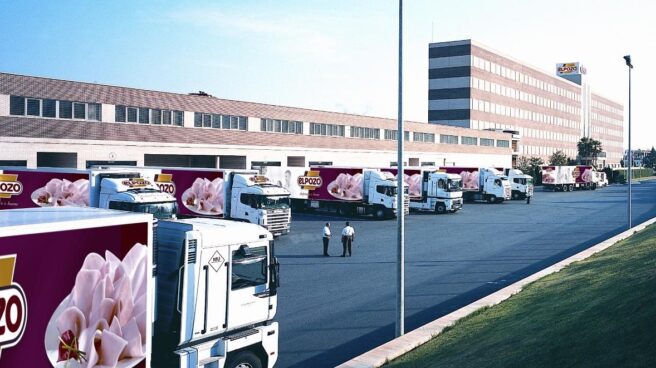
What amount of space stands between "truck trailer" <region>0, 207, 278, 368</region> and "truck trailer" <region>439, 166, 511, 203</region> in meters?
51.1

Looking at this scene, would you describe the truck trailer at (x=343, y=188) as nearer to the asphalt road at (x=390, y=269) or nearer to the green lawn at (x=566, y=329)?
the asphalt road at (x=390, y=269)

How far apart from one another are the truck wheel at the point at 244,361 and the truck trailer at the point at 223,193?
846 inches

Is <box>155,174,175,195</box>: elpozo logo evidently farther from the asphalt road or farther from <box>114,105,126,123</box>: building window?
<box>114,105,126,123</box>: building window

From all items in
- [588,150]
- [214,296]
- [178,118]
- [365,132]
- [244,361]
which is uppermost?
[588,150]

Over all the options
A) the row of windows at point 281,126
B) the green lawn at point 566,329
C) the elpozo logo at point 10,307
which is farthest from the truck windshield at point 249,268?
the row of windows at point 281,126

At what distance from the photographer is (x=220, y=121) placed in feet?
176

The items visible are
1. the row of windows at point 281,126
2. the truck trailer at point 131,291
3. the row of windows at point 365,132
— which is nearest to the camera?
the truck trailer at point 131,291

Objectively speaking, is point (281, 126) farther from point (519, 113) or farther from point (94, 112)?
point (519, 113)

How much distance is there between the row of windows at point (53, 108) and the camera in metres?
39.0

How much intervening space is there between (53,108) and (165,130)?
9.29m

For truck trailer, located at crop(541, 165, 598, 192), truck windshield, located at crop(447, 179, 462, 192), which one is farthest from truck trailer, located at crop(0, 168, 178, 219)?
truck trailer, located at crop(541, 165, 598, 192)

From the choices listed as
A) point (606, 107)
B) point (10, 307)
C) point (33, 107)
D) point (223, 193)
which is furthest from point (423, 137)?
point (606, 107)

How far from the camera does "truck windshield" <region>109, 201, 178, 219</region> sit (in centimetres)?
2494

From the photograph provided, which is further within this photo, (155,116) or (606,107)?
(606,107)
